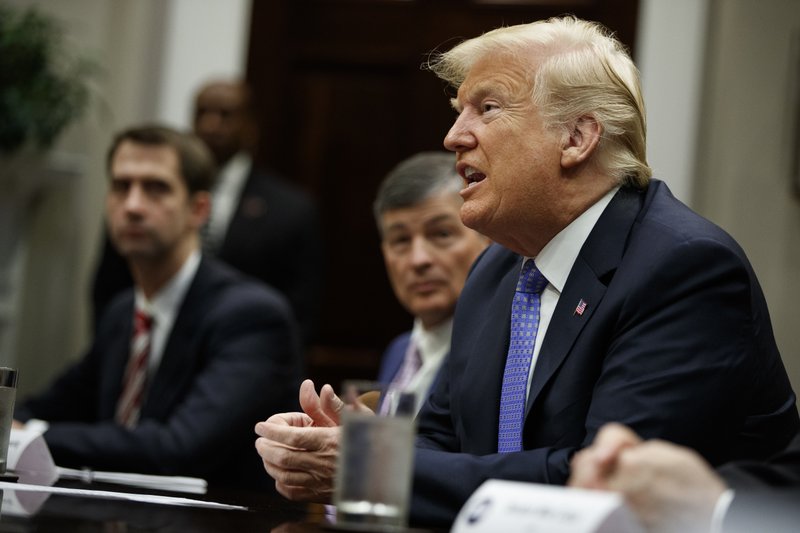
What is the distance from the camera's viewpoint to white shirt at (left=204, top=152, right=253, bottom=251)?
4762mm

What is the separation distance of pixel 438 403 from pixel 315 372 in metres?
3.23

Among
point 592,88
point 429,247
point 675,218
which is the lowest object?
point 429,247

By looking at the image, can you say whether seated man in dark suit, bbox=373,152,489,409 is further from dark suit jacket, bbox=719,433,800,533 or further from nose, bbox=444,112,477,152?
dark suit jacket, bbox=719,433,800,533

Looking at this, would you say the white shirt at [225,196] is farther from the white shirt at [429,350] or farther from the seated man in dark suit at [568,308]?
the seated man in dark suit at [568,308]

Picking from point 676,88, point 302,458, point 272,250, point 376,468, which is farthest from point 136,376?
point 676,88

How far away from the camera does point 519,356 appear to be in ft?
6.86

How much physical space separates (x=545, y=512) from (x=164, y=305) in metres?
2.50

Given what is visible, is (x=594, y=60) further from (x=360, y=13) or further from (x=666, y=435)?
(x=360, y=13)

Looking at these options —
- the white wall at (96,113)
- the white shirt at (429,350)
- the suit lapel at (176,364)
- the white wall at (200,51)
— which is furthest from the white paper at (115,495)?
the white wall at (200,51)

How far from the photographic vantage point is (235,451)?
3240 mm

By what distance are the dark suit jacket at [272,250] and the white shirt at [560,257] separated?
2.63 m

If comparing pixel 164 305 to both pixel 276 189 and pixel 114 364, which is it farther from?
pixel 276 189

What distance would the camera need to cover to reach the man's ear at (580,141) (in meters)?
2.16

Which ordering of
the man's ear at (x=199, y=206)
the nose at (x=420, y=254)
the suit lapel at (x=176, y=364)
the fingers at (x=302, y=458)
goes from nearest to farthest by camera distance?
the fingers at (x=302, y=458)
the nose at (x=420, y=254)
the suit lapel at (x=176, y=364)
the man's ear at (x=199, y=206)
